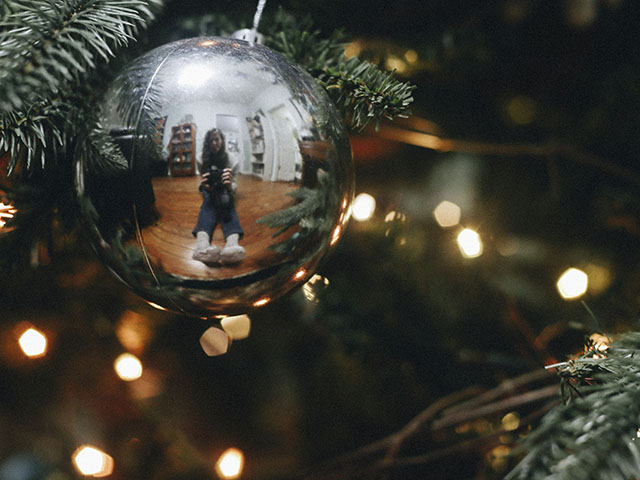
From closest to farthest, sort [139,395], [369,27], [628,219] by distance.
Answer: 1. [369,27]
2. [628,219]
3. [139,395]

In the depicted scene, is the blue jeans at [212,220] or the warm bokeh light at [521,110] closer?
the blue jeans at [212,220]

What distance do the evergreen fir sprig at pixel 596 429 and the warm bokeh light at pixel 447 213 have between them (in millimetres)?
477

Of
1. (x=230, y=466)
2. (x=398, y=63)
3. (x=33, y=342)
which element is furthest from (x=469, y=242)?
(x=33, y=342)

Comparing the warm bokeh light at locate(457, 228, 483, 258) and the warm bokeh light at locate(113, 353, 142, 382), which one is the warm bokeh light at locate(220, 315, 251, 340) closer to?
the warm bokeh light at locate(113, 353, 142, 382)

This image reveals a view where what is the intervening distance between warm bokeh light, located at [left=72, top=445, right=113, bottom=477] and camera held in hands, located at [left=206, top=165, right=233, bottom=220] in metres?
0.62

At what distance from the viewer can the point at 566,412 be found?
0.33 meters

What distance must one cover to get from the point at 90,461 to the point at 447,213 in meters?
0.74

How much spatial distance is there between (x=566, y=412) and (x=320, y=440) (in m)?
0.66

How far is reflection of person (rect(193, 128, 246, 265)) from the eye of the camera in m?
0.31

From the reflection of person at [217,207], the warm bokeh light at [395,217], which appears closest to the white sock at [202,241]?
the reflection of person at [217,207]

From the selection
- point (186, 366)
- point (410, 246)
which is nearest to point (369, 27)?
point (410, 246)

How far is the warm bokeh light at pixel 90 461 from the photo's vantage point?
0.71m

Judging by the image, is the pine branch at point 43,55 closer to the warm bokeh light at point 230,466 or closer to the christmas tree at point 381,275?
the christmas tree at point 381,275

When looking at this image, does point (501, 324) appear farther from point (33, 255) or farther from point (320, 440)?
point (33, 255)
